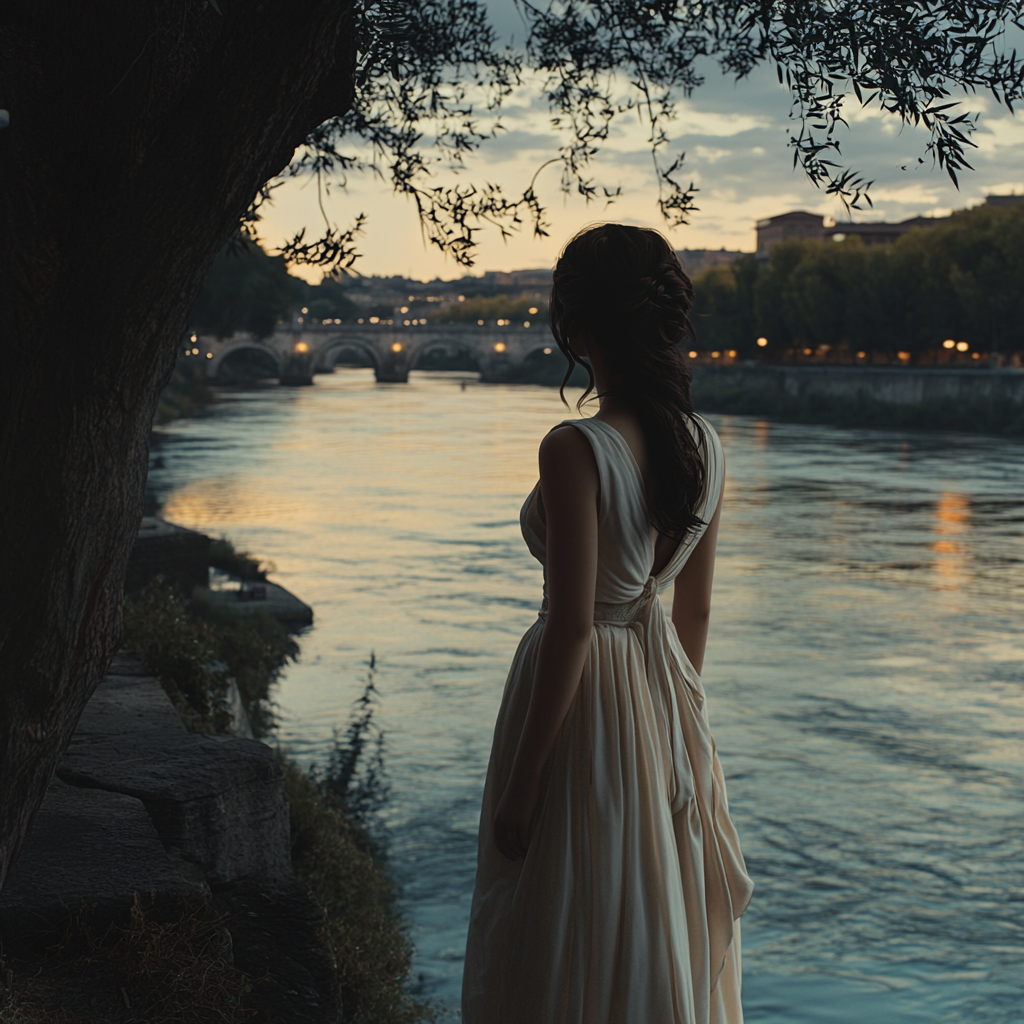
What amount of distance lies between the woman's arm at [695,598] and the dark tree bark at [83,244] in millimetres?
1143

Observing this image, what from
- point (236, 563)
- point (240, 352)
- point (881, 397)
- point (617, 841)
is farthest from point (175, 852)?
point (240, 352)

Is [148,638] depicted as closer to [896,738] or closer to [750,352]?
[896,738]

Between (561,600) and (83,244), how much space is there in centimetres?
115

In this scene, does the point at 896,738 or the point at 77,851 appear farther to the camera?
the point at 896,738

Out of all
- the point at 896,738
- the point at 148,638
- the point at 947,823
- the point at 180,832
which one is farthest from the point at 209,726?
the point at 896,738

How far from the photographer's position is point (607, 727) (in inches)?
89.2

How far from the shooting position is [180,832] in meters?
3.71

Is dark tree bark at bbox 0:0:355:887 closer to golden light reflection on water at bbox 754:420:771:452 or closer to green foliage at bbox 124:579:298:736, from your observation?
green foliage at bbox 124:579:298:736

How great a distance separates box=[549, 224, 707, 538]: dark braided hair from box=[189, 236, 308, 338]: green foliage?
31449 mm

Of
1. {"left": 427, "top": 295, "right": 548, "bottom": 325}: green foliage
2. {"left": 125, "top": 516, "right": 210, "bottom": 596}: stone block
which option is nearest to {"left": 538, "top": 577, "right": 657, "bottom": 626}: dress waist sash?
{"left": 125, "top": 516, "right": 210, "bottom": 596}: stone block

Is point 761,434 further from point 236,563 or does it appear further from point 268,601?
point 268,601

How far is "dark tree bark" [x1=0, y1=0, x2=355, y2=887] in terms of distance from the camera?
94.7 inches

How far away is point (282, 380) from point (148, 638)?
82.7 m

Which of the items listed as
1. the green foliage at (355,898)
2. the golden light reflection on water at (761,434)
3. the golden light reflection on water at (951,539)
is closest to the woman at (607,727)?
the green foliage at (355,898)
